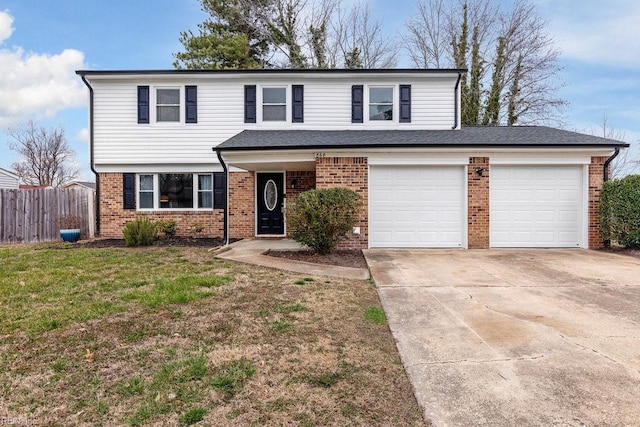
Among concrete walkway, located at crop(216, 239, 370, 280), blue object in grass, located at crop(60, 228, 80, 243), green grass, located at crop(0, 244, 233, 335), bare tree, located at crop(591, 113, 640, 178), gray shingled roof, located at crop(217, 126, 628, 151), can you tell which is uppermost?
bare tree, located at crop(591, 113, 640, 178)

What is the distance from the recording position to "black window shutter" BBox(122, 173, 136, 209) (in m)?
12.1

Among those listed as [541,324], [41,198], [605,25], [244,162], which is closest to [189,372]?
[541,324]

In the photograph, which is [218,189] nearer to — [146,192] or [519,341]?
[146,192]

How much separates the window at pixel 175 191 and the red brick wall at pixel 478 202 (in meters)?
8.16

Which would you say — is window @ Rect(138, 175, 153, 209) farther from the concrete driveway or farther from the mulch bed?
the concrete driveway

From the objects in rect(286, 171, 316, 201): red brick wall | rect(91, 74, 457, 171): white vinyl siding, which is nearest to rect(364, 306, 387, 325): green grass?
rect(286, 171, 316, 201): red brick wall

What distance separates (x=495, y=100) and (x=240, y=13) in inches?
640

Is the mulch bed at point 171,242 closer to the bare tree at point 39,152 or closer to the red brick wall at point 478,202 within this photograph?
the red brick wall at point 478,202

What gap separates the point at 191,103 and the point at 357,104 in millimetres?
5844

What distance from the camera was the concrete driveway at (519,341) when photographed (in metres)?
2.41

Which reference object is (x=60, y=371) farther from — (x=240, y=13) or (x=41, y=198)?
(x=240, y=13)

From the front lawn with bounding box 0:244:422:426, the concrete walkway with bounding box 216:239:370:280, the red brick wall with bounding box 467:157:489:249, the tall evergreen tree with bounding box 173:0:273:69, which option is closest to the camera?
the front lawn with bounding box 0:244:422:426

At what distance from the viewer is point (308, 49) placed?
70.4 feet

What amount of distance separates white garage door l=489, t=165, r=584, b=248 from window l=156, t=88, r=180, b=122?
10.5m
